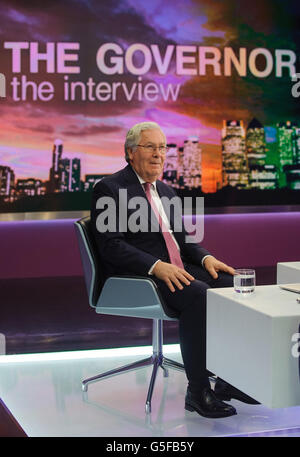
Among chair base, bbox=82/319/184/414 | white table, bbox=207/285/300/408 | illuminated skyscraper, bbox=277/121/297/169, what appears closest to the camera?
white table, bbox=207/285/300/408

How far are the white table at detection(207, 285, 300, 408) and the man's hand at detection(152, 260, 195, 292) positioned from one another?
282mm

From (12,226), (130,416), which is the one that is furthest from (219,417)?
(12,226)

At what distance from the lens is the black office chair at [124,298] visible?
280 cm

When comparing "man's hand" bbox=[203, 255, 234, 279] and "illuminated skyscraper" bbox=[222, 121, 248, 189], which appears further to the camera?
"illuminated skyscraper" bbox=[222, 121, 248, 189]

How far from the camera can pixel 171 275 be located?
9.12 feet

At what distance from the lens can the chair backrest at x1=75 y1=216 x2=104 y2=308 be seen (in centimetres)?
298

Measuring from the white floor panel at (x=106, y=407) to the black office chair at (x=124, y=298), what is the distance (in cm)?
10

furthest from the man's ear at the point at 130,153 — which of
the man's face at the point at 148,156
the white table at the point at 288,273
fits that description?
the white table at the point at 288,273

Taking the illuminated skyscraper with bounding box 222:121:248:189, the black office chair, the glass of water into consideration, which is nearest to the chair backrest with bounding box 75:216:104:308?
the black office chair

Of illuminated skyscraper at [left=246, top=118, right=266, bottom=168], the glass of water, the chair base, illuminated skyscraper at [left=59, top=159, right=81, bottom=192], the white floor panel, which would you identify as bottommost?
the white floor panel

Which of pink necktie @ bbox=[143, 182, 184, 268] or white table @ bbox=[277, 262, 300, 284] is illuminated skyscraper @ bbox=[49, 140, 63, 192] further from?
white table @ bbox=[277, 262, 300, 284]

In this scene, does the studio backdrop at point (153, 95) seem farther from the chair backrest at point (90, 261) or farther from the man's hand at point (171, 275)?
the man's hand at point (171, 275)

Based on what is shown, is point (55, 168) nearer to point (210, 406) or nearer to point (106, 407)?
point (106, 407)

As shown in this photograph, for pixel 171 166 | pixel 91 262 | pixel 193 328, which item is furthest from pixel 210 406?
pixel 171 166
